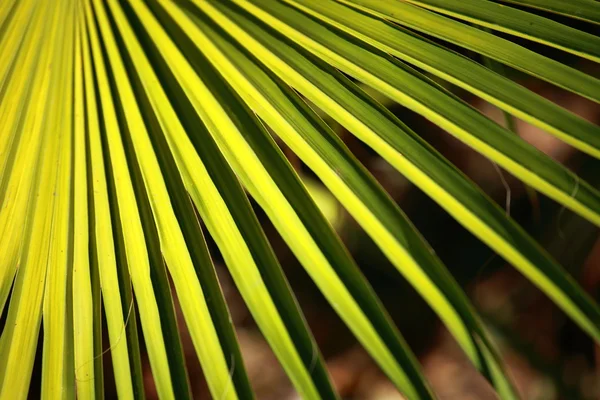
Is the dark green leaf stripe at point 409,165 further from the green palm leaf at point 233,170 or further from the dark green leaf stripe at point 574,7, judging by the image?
the dark green leaf stripe at point 574,7

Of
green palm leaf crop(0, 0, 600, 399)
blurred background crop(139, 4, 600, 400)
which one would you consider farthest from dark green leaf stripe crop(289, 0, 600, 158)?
blurred background crop(139, 4, 600, 400)

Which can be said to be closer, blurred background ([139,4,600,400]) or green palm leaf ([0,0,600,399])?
green palm leaf ([0,0,600,399])

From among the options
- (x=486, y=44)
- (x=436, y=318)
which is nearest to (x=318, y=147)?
(x=486, y=44)

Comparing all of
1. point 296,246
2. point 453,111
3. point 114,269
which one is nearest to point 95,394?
point 114,269

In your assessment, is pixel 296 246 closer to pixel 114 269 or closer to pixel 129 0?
pixel 114 269

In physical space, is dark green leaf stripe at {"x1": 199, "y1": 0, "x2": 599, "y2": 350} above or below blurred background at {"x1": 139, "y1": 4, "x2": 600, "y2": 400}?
above

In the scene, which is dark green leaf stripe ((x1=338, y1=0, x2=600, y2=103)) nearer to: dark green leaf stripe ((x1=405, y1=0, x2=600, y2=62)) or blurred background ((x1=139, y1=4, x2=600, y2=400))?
dark green leaf stripe ((x1=405, y1=0, x2=600, y2=62))

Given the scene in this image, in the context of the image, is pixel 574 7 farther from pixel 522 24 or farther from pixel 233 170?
pixel 233 170

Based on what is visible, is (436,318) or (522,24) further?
(436,318)

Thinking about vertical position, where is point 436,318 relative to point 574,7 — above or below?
below
